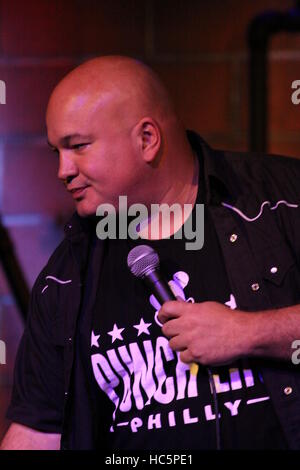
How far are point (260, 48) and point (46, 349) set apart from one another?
1.17 metres

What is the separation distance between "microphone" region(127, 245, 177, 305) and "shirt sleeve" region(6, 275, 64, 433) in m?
0.30

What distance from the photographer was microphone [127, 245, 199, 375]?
147 cm

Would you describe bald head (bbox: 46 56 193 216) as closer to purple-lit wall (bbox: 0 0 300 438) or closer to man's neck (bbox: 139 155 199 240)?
man's neck (bbox: 139 155 199 240)

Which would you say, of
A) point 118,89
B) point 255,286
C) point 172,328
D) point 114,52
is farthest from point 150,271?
point 114,52

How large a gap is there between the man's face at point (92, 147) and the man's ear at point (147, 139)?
0.02m

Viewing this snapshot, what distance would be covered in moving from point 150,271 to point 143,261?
0.03m

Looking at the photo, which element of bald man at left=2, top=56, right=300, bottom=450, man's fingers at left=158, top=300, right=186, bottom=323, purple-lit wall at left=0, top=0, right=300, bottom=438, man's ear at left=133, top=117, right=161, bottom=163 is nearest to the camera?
man's fingers at left=158, top=300, right=186, bottom=323

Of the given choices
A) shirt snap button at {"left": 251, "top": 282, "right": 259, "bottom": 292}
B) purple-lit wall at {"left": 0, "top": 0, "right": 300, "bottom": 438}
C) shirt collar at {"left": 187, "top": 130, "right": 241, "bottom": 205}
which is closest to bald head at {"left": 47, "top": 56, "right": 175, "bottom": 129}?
shirt collar at {"left": 187, "top": 130, "right": 241, "bottom": 205}

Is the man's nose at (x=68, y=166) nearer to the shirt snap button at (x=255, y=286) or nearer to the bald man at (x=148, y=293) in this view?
the bald man at (x=148, y=293)

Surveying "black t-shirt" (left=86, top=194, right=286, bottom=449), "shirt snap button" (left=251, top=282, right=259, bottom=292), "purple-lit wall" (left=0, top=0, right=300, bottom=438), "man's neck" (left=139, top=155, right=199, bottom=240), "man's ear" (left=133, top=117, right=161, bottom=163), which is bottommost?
"black t-shirt" (left=86, top=194, right=286, bottom=449)

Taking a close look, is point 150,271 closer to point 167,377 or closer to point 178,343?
point 178,343

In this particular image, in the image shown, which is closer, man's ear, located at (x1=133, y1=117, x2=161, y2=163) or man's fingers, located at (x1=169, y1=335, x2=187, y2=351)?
man's fingers, located at (x1=169, y1=335, x2=187, y2=351)

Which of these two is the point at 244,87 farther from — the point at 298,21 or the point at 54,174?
the point at 54,174
